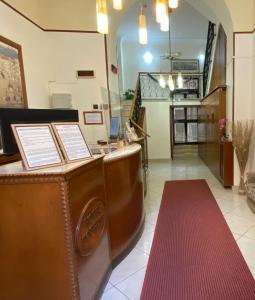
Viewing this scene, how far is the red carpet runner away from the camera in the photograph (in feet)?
6.28

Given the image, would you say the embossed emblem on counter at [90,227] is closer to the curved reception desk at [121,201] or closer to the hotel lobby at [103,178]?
the hotel lobby at [103,178]

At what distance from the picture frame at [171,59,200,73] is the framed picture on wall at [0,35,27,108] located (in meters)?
7.18

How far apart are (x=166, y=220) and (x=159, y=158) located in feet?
19.2

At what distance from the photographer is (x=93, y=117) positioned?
4.55m

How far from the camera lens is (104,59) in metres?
4.46

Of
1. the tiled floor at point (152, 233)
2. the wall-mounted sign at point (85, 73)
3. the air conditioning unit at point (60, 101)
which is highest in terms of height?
the wall-mounted sign at point (85, 73)

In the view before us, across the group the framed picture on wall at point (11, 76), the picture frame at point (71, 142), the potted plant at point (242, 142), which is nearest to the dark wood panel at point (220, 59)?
the potted plant at point (242, 142)

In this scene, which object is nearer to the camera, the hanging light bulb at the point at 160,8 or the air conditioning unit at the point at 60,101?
the hanging light bulb at the point at 160,8

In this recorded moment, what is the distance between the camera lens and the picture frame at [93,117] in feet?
14.9

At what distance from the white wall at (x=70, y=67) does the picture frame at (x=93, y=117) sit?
0.08m

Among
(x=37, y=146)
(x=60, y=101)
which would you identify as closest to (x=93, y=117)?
(x=60, y=101)

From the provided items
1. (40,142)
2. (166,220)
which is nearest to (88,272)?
(40,142)

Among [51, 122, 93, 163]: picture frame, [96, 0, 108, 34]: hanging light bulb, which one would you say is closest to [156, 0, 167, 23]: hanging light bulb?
[96, 0, 108, 34]: hanging light bulb

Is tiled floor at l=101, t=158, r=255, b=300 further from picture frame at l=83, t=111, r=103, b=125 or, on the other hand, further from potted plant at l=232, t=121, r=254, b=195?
picture frame at l=83, t=111, r=103, b=125
